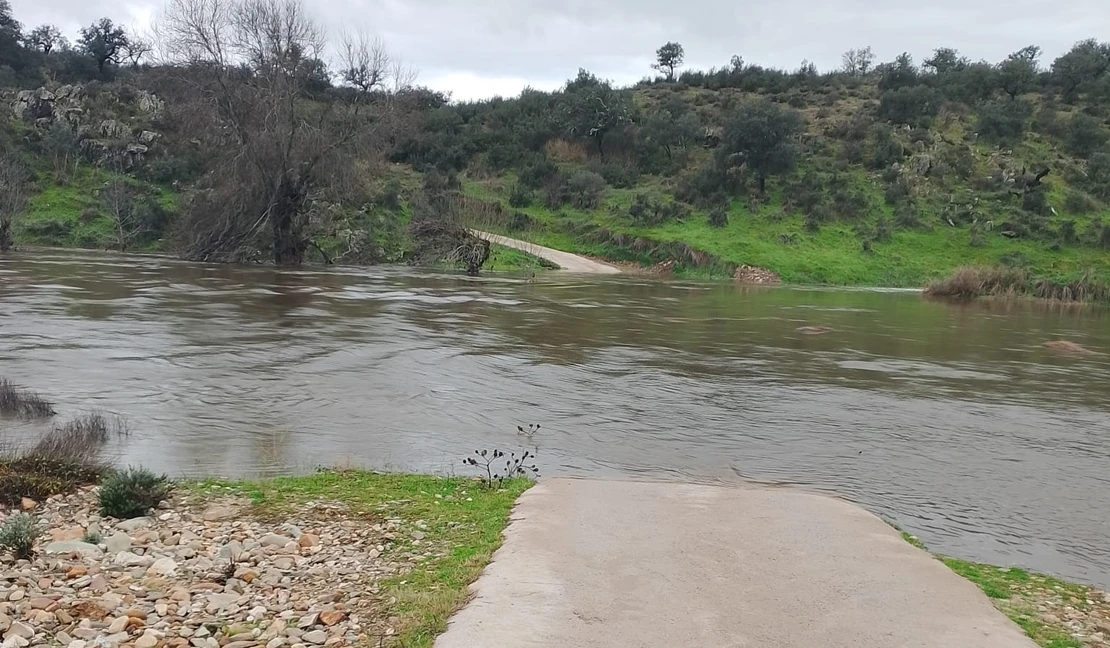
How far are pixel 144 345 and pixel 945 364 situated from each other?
53.6 feet

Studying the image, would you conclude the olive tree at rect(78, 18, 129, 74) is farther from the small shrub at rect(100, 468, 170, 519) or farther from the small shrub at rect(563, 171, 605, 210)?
the small shrub at rect(100, 468, 170, 519)

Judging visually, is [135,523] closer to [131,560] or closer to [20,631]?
[131,560]

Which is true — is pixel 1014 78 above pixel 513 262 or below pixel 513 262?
above

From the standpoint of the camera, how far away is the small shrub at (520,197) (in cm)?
5580

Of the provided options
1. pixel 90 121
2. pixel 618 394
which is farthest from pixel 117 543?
pixel 90 121

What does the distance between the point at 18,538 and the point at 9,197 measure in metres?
45.4

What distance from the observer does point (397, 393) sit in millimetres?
13227

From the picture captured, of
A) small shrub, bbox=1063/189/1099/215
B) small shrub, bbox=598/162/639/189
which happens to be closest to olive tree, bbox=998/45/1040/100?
small shrub, bbox=1063/189/1099/215

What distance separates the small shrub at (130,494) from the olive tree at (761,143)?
50.3m

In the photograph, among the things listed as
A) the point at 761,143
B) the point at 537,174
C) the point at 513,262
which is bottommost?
the point at 513,262

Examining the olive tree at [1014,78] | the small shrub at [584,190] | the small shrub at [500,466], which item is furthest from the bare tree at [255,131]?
the olive tree at [1014,78]

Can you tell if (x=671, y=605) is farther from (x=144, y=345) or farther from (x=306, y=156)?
(x=306, y=156)

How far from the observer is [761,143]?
177 ft

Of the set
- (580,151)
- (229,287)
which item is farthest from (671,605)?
(580,151)
